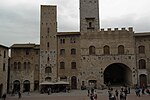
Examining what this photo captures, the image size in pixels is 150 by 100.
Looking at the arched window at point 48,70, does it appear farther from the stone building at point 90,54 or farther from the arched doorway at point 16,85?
the arched doorway at point 16,85

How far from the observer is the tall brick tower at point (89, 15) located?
45781 mm

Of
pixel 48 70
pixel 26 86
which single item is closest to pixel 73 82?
pixel 48 70

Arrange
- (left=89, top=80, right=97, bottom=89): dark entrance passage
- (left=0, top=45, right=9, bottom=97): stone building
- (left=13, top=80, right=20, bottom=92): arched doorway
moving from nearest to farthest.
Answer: (left=0, top=45, right=9, bottom=97): stone building
(left=89, top=80, right=97, bottom=89): dark entrance passage
(left=13, top=80, right=20, bottom=92): arched doorway

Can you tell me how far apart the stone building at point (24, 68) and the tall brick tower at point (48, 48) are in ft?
4.73

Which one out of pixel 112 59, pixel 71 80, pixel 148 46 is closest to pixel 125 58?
pixel 112 59

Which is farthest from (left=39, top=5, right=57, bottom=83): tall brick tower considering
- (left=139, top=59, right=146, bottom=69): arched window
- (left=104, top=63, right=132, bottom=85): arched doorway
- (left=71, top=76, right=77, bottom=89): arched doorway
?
(left=139, top=59, right=146, bottom=69): arched window

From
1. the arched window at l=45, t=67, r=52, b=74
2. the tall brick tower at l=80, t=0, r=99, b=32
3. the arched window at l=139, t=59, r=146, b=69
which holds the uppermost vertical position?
the tall brick tower at l=80, t=0, r=99, b=32

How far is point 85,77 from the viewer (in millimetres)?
42500

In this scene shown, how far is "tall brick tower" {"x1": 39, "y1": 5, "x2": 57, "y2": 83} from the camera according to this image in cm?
4306

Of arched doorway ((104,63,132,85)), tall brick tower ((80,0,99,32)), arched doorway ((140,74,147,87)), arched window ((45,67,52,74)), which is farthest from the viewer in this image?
arched doorway ((104,63,132,85))

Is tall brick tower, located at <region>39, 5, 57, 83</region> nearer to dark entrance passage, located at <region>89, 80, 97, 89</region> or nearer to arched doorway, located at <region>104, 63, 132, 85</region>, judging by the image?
dark entrance passage, located at <region>89, 80, 97, 89</region>

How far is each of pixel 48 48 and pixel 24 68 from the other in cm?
672

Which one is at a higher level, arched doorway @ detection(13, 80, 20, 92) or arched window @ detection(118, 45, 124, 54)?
arched window @ detection(118, 45, 124, 54)

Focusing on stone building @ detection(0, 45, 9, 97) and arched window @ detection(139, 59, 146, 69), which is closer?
stone building @ detection(0, 45, 9, 97)
